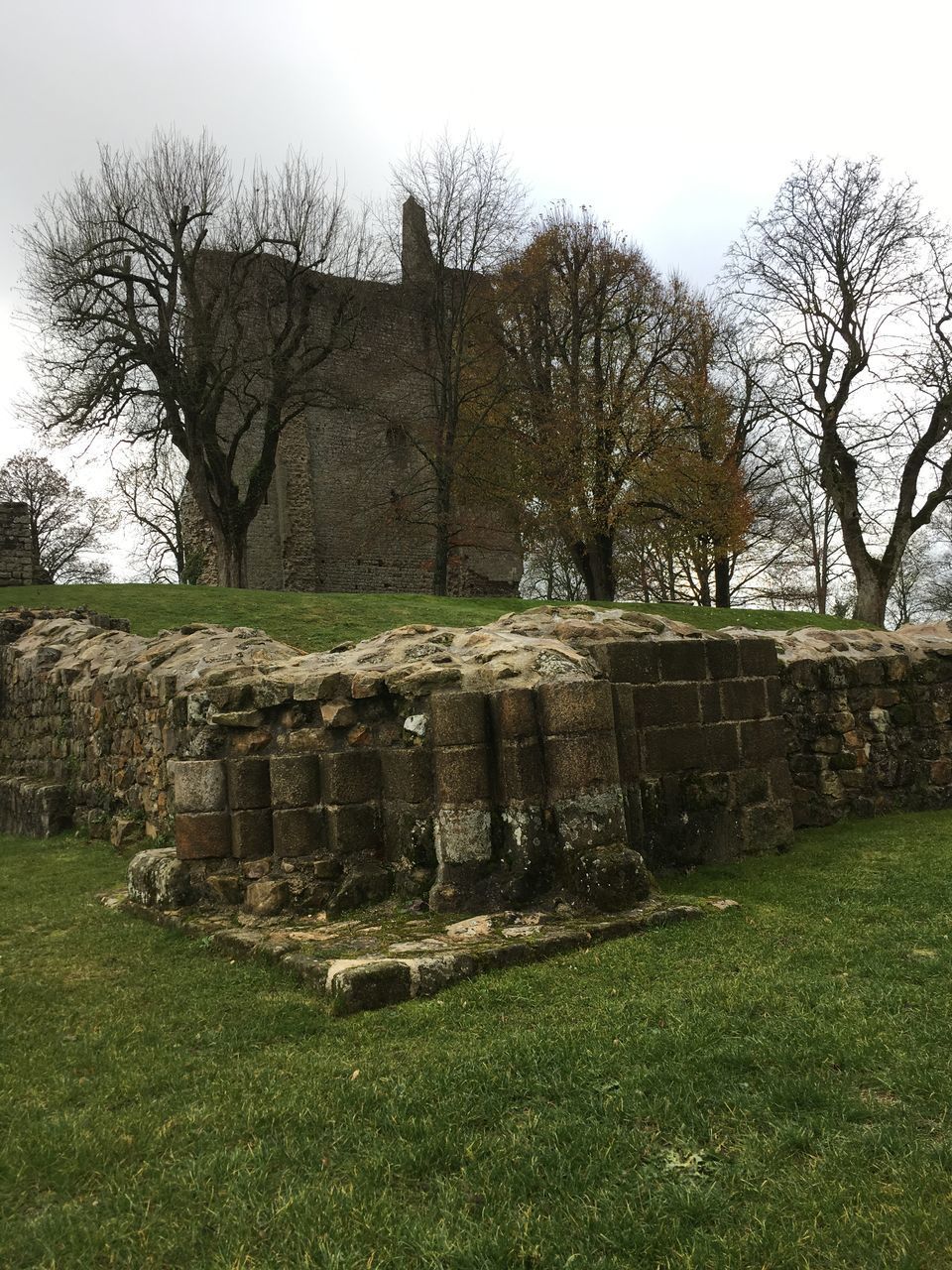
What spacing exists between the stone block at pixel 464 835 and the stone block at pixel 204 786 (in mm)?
1445

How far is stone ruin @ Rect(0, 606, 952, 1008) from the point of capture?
5.36 m

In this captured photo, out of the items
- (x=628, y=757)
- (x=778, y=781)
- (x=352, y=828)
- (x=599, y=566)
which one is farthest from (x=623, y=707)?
(x=599, y=566)

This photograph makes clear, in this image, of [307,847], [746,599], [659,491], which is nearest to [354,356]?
[659,491]

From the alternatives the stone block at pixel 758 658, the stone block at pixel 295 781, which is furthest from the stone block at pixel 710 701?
the stone block at pixel 295 781

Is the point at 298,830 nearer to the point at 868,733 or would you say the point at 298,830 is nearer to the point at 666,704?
the point at 666,704

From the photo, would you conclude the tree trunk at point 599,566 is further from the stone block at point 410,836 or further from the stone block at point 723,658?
the stone block at point 410,836

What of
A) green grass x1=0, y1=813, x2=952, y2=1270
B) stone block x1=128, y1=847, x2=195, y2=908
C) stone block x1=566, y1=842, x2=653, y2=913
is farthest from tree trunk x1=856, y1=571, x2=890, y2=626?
stone block x1=128, y1=847, x2=195, y2=908

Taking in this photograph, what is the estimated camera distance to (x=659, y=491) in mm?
25828

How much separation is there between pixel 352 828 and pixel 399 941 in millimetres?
1116

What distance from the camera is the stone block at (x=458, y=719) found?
5.59m

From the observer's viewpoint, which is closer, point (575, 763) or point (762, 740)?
point (575, 763)

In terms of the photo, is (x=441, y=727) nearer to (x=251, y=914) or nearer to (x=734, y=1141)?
(x=251, y=914)

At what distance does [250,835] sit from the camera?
19.5ft

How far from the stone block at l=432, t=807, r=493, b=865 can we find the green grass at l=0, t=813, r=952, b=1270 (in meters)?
1.10
